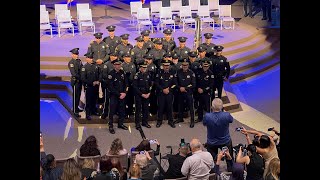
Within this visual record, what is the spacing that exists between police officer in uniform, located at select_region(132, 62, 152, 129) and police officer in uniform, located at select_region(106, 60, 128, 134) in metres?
0.17

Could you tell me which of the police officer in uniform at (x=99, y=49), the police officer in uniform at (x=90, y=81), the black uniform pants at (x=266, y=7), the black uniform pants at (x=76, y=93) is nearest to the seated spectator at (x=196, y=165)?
the police officer in uniform at (x=90, y=81)

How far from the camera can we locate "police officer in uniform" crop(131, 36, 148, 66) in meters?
11.9

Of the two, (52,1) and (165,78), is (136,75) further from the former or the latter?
(52,1)

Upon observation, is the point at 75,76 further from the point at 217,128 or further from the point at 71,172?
the point at 71,172

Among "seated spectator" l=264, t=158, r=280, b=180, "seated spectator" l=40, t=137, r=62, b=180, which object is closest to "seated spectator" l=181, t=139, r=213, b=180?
"seated spectator" l=264, t=158, r=280, b=180

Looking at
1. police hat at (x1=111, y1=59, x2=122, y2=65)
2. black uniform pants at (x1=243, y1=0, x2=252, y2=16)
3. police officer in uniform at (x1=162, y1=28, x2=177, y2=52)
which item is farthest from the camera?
black uniform pants at (x1=243, y1=0, x2=252, y2=16)

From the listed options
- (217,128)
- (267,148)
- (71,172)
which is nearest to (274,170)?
(267,148)

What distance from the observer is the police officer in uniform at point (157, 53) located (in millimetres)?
12086

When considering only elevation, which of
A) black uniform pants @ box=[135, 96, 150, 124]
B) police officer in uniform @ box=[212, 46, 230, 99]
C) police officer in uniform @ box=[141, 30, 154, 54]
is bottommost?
black uniform pants @ box=[135, 96, 150, 124]

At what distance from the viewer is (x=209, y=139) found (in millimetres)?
10195

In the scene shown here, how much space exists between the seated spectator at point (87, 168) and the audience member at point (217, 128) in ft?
5.82

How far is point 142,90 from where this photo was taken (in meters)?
11.5

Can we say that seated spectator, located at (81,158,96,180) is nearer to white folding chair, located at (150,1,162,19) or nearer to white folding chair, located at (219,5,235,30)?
white folding chair, located at (150,1,162,19)
